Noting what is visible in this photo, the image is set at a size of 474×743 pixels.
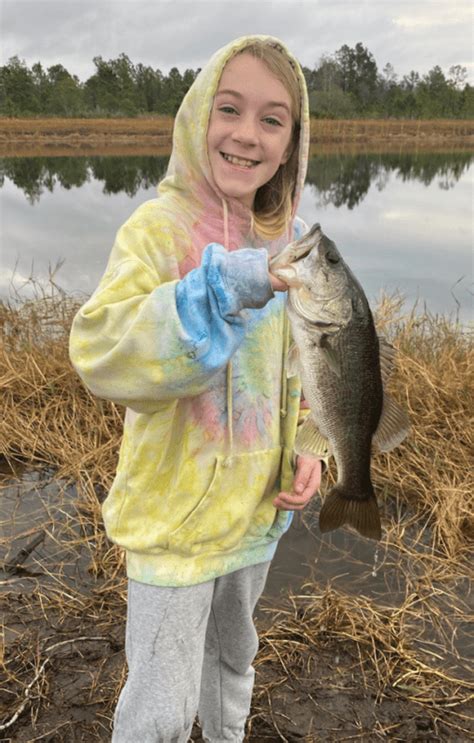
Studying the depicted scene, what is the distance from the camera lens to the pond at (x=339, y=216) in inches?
399

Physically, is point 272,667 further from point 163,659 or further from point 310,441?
point 310,441

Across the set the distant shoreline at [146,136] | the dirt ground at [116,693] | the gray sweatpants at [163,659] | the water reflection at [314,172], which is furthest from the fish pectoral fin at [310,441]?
the distant shoreline at [146,136]

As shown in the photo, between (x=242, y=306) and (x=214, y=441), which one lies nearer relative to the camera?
(x=242, y=306)

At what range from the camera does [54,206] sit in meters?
17.5

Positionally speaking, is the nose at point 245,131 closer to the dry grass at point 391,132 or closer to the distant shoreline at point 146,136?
the distant shoreline at point 146,136

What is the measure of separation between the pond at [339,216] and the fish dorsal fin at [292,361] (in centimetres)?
442

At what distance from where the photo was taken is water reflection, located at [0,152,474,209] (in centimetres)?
1998

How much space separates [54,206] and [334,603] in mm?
16862

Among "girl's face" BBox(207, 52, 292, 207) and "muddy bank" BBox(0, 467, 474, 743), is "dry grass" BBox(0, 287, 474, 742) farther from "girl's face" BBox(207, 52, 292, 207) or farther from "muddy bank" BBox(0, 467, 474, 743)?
"girl's face" BBox(207, 52, 292, 207)

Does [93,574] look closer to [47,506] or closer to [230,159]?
[47,506]

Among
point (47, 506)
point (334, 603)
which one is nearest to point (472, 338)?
point (334, 603)

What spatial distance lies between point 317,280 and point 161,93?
65.1 metres

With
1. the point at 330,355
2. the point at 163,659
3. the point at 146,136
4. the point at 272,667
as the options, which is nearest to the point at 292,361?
the point at 330,355

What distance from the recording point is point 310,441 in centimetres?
177
